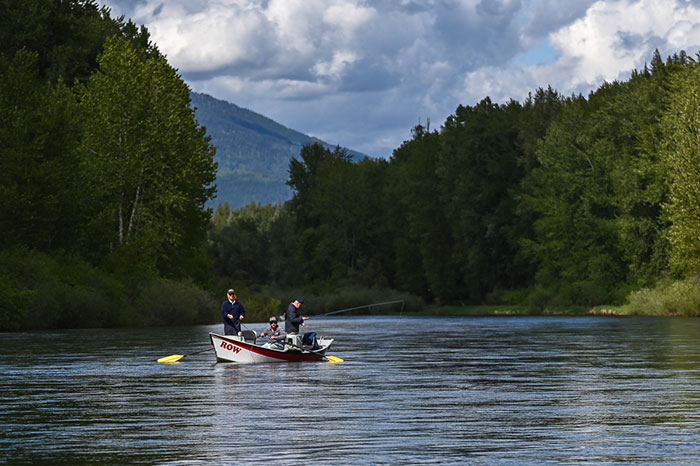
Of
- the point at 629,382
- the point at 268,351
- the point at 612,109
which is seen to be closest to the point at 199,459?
the point at 629,382

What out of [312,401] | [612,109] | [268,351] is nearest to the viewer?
[312,401]

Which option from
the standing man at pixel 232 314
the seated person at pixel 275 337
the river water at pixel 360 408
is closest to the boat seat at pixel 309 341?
the seated person at pixel 275 337

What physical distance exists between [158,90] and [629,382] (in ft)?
172

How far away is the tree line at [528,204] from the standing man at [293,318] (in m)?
39.7

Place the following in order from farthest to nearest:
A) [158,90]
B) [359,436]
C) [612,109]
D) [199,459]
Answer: [612,109] < [158,90] < [359,436] < [199,459]

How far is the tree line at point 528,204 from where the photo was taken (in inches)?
3526

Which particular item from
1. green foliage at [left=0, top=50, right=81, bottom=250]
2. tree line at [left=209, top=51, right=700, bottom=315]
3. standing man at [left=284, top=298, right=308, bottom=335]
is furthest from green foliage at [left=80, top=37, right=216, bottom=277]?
standing man at [left=284, top=298, right=308, bottom=335]

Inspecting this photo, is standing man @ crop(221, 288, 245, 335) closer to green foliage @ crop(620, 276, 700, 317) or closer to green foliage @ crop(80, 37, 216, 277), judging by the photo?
green foliage @ crop(80, 37, 216, 277)

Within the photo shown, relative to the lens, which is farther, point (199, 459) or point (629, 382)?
point (629, 382)

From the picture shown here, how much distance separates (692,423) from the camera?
1925 cm

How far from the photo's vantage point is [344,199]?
14662 cm

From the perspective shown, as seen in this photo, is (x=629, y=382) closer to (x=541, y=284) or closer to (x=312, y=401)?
(x=312, y=401)

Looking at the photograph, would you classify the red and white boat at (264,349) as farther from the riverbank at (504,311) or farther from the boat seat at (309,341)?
the riverbank at (504,311)

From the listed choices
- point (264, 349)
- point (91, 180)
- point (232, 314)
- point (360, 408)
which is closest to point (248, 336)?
point (264, 349)
